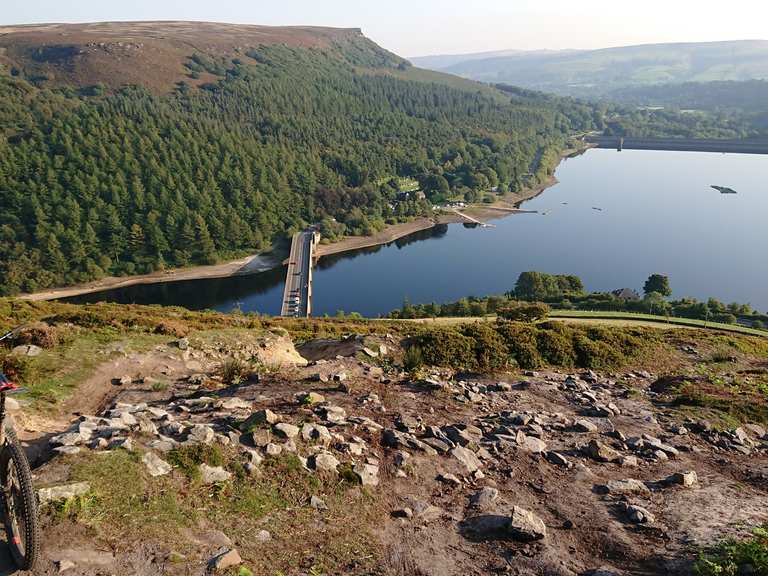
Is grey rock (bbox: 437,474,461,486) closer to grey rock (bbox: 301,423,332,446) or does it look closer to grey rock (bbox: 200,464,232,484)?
grey rock (bbox: 301,423,332,446)

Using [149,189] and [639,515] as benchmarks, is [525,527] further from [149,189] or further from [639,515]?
[149,189]

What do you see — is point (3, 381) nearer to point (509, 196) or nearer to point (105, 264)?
point (105, 264)

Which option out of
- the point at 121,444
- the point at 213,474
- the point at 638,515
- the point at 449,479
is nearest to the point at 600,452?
the point at 638,515

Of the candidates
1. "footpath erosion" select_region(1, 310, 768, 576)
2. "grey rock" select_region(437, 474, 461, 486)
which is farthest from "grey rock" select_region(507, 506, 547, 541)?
"grey rock" select_region(437, 474, 461, 486)

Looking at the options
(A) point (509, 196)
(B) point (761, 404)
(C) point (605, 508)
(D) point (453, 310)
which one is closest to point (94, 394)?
(C) point (605, 508)

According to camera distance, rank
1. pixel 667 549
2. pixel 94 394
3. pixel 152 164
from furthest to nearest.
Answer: pixel 152 164, pixel 94 394, pixel 667 549

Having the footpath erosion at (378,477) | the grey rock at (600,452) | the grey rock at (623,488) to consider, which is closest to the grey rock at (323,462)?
the footpath erosion at (378,477)
